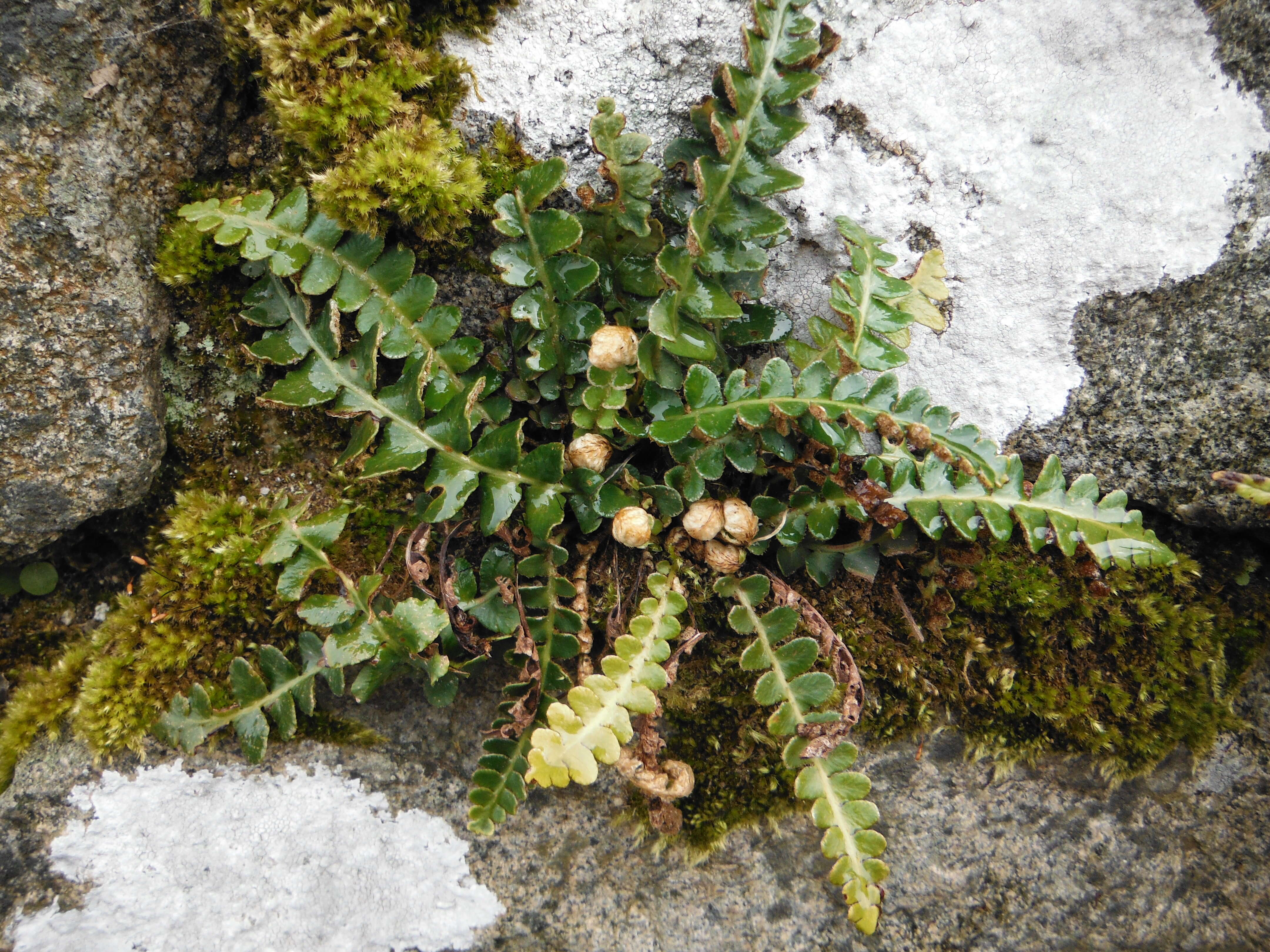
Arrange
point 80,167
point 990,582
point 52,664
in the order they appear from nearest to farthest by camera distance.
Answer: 1. point 80,167
2. point 990,582
3. point 52,664

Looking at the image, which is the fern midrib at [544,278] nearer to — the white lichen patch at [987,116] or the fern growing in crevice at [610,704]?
the white lichen patch at [987,116]

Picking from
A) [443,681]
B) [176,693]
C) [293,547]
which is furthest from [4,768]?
[443,681]

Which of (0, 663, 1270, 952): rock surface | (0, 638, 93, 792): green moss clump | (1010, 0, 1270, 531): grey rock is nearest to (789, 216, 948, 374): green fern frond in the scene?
(1010, 0, 1270, 531): grey rock

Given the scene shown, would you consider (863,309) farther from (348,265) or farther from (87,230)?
(87,230)

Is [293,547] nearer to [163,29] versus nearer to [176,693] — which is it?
Result: [176,693]

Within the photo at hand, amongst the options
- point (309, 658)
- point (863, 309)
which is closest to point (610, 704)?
point (309, 658)
